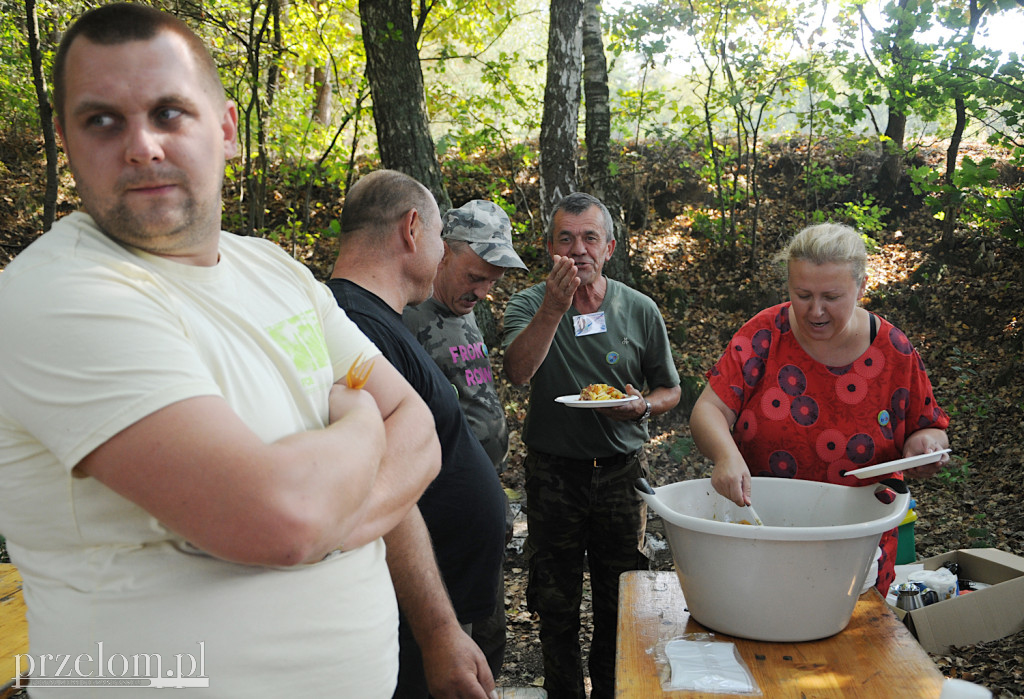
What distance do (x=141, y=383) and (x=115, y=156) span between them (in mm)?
394

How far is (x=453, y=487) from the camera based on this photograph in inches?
78.7

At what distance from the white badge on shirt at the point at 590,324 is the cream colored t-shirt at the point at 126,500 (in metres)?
2.28

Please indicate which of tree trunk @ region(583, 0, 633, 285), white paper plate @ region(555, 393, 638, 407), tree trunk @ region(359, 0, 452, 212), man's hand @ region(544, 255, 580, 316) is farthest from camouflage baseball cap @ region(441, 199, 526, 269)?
tree trunk @ region(583, 0, 633, 285)

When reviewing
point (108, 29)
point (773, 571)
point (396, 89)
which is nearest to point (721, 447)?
point (773, 571)

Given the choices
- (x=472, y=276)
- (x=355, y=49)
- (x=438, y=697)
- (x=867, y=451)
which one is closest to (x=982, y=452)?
Result: (x=867, y=451)

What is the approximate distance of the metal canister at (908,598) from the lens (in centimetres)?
342

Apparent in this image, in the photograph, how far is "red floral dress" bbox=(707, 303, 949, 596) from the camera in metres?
2.33

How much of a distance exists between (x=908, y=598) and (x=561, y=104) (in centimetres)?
466

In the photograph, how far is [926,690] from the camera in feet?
4.99

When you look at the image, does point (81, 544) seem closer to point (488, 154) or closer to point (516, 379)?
point (516, 379)

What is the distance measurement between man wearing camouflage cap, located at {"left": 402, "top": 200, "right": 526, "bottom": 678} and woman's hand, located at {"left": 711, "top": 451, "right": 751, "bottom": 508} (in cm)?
100

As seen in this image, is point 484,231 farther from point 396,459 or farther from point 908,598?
point 908,598

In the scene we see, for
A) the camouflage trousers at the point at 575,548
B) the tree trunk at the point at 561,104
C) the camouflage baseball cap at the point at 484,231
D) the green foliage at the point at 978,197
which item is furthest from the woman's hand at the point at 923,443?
the tree trunk at the point at 561,104

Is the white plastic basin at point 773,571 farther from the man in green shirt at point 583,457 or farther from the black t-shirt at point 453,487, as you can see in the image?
the man in green shirt at point 583,457
